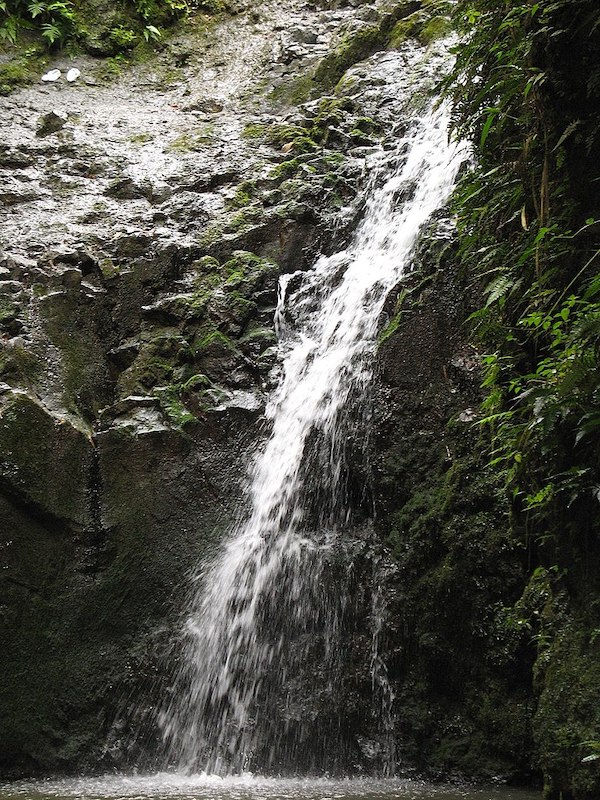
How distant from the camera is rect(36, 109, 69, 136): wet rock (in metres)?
8.94

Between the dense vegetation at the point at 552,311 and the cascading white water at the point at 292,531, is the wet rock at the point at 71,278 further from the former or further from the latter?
the dense vegetation at the point at 552,311

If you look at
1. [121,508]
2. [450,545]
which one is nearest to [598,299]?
[450,545]

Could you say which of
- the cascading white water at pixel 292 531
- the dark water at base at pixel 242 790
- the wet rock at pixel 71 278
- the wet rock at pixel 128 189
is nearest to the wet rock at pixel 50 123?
the wet rock at pixel 128 189

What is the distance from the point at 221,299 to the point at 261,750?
4136 mm

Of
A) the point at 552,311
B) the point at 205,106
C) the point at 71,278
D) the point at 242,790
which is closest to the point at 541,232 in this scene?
the point at 552,311

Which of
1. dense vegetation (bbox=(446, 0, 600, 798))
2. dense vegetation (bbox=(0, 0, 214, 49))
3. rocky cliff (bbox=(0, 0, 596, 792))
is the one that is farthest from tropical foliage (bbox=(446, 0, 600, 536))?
dense vegetation (bbox=(0, 0, 214, 49))

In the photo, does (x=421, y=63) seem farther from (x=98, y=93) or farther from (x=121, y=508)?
(x=121, y=508)

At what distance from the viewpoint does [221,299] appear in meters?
7.33

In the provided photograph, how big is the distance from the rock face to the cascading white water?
8.8 inches

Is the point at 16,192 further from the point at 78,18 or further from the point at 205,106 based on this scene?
the point at 78,18

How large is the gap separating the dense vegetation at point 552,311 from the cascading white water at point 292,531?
1.72 m

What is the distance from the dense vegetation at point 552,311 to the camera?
3.05 meters

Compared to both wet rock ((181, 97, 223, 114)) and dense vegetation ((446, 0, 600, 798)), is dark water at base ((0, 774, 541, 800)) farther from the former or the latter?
wet rock ((181, 97, 223, 114))

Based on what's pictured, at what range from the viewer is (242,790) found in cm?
416
